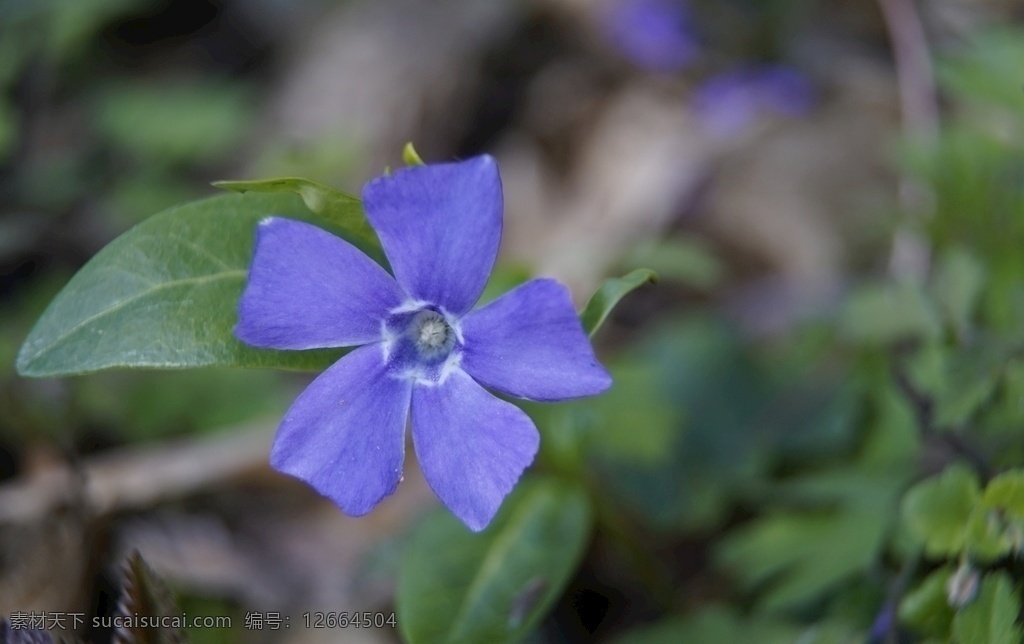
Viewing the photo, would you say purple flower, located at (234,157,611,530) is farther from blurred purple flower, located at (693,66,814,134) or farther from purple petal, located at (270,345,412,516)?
blurred purple flower, located at (693,66,814,134)

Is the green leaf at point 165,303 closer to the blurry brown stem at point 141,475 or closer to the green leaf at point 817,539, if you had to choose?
the blurry brown stem at point 141,475

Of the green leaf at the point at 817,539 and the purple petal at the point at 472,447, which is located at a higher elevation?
the purple petal at the point at 472,447

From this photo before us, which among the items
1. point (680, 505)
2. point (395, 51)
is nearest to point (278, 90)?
point (395, 51)

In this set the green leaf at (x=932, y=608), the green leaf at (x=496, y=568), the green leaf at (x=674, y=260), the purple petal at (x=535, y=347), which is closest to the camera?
the purple petal at (x=535, y=347)

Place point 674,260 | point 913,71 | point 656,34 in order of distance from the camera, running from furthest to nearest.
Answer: point 656,34
point 913,71
point 674,260

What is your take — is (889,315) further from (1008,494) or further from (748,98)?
(748,98)

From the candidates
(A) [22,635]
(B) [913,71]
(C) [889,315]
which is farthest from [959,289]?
(B) [913,71]

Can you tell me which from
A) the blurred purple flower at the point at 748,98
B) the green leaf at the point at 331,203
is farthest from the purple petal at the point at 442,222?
the blurred purple flower at the point at 748,98
